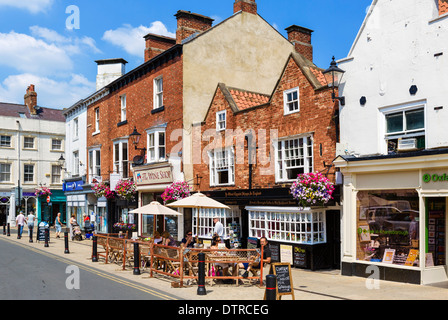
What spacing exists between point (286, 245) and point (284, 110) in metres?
5.05

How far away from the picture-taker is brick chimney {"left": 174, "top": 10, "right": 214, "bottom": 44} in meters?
23.7

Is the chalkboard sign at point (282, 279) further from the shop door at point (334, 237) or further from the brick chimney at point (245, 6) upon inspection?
the brick chimney at point (245, 6)

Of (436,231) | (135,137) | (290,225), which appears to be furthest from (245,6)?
(436,231)

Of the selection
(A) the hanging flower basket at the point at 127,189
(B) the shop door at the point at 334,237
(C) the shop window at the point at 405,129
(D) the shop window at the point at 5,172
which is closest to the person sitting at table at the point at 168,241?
(B) the shop door at the point at 334,237

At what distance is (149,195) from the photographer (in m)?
25.6

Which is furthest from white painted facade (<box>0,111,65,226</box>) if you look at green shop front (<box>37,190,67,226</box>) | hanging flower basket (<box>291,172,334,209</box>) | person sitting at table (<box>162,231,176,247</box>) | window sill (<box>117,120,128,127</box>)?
hanging flower basket (<box>291,172,334,209</box>)

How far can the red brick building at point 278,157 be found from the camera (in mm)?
15562

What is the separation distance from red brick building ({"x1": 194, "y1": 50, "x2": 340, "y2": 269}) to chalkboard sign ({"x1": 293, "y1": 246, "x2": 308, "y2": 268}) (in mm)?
33

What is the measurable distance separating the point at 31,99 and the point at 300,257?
42774 millimetres

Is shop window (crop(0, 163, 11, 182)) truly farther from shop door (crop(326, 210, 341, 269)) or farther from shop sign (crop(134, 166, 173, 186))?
shop door (crop(326, 210, 341, 269))

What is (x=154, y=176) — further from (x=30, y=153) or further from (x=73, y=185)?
(x=30, y=153)

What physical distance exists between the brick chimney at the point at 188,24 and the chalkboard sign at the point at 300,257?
13166 mm

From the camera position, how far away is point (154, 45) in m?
27.6

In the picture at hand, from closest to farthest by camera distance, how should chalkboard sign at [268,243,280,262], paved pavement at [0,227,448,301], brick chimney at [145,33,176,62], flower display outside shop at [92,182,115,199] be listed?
paved pavement at [0,227,448,301] → chalkboard sign at [268,243,280,262] → brick chimney at [145,33,176,62] → flower display outside shop at [92,182,115,199]
